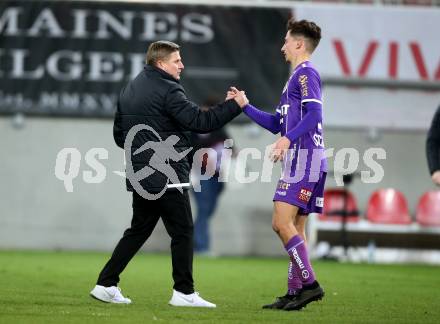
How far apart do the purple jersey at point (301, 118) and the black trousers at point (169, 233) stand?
91cm

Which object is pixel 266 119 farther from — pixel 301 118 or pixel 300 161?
pixel 300 161

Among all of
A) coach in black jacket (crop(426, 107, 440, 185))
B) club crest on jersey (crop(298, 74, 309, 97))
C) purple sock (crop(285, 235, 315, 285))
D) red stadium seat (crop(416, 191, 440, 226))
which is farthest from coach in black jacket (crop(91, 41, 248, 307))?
red stadium seat (crop(416, 191, 440, 226))

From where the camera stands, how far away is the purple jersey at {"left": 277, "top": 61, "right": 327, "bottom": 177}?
802 cm

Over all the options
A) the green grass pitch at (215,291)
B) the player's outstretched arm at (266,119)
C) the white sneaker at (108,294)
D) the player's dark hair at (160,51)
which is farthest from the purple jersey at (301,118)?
the white sneaker at (108,294)

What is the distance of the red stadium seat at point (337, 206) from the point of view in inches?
643

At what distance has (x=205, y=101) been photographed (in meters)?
16.7

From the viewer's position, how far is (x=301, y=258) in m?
7.99

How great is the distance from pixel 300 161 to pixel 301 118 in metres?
0.35

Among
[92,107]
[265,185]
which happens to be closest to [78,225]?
[92,107]

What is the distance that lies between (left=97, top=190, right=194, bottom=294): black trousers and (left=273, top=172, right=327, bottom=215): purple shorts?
772 millimetres

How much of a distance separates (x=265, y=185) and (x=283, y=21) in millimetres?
2802

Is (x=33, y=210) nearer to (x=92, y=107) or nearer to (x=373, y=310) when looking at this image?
(x=92, y=107)

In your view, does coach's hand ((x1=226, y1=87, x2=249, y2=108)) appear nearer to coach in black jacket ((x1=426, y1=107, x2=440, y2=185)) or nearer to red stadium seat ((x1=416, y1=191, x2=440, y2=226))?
coach in black jacket ((x1=426, y1=107, x2=440, y2=185))

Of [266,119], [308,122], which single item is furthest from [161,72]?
→ [308,122]
